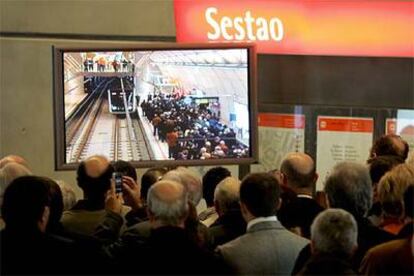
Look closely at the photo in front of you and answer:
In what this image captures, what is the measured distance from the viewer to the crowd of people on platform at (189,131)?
16.6 feet

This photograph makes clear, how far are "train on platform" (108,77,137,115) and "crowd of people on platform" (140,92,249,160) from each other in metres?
0.09

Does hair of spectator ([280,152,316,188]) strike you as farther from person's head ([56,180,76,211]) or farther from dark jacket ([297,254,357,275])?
dark jacket ([297,254,357,275])

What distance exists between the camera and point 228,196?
3.65 m

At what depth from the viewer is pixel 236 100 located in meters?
5.11

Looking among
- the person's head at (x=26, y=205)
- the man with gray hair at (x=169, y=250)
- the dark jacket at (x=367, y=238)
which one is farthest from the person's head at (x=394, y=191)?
the person's head at (x=26, y=205)

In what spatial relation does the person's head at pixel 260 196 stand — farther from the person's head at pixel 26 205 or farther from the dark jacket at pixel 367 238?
the person's head at pixel 26 205

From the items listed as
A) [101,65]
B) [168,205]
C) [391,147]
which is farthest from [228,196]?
[101,65]

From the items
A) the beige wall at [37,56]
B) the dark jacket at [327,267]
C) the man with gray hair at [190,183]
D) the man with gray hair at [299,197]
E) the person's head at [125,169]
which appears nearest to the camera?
the dark jacket at [327,267]

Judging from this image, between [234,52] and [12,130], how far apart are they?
2784mm

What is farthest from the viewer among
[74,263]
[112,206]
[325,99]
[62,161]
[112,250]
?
[325,99]

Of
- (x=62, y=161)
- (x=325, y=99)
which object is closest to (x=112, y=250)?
(x=62, y=161)

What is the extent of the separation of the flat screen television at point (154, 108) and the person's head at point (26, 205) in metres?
1.89

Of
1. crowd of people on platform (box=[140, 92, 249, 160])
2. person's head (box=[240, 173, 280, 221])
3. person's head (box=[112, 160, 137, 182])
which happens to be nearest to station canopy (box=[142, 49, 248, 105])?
crowd of people on platform (box=[140, 92, 249, 160])

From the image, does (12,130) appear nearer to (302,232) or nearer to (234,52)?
(234,52)
